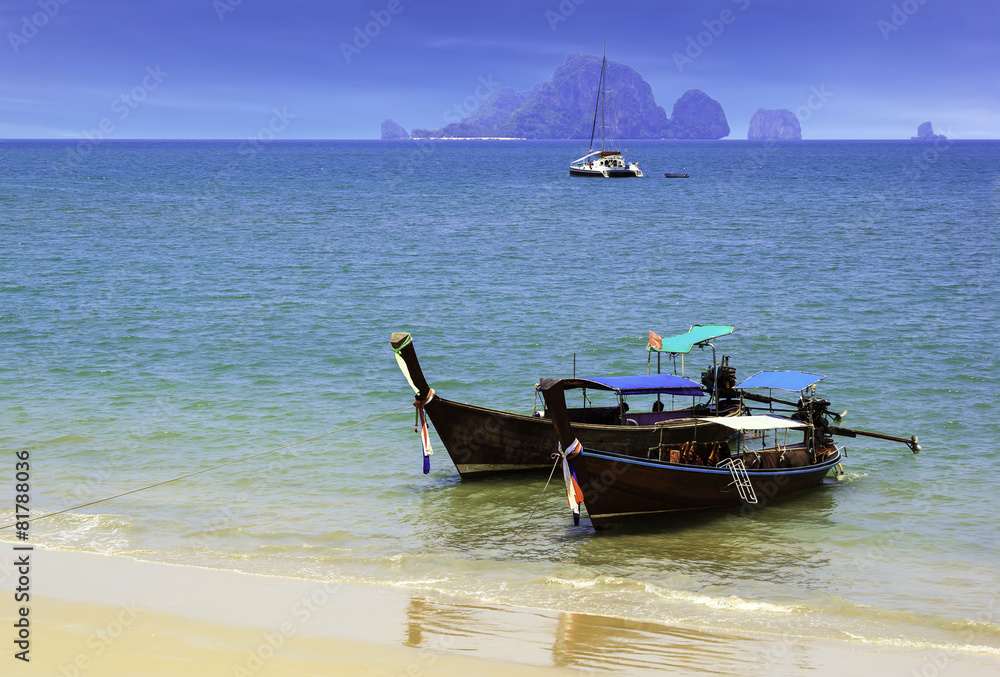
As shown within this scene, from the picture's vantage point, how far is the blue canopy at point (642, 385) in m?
19.2

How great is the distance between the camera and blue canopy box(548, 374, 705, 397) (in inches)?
756

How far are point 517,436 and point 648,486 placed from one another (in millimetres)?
3566

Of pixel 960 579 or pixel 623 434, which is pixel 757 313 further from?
pixel 960 579

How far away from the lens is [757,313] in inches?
1391

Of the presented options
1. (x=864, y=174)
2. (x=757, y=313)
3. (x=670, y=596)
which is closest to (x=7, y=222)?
(x=757, y=313)

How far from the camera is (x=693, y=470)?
55.3 feet

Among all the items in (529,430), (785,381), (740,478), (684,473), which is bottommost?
(740,478)

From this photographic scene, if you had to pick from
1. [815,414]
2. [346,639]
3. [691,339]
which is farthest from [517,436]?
[346,639]

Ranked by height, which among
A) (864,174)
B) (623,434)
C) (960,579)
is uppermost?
(864,174)

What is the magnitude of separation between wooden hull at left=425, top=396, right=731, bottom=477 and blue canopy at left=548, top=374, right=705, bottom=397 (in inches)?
41.1

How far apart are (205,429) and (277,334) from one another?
33.6 ft

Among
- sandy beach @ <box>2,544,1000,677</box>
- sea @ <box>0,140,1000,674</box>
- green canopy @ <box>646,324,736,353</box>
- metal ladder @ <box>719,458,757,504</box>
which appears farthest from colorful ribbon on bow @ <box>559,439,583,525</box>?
green canopy @ <box>646,324,736,353</box>

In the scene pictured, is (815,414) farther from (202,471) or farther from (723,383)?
(202,471)

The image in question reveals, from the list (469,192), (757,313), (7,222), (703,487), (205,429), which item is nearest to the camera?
(703,487)
